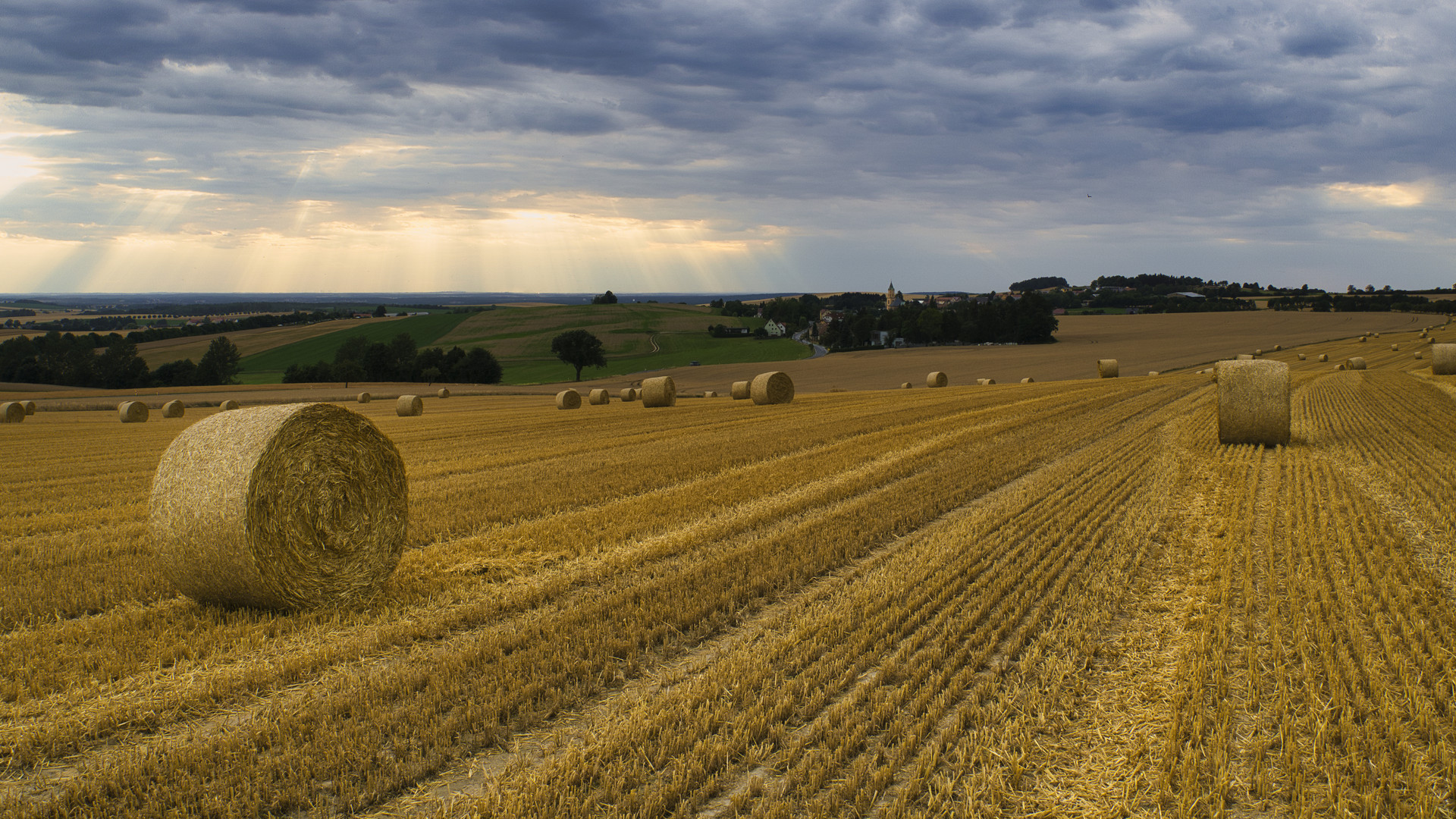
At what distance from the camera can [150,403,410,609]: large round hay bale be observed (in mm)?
6621

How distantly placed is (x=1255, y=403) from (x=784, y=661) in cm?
1285

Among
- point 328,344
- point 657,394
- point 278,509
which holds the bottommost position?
point 657,394

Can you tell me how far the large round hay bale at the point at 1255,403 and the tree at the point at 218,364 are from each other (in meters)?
75.0

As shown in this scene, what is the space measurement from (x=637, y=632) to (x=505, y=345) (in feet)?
290

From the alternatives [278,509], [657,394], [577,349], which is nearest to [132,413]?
[657,394]

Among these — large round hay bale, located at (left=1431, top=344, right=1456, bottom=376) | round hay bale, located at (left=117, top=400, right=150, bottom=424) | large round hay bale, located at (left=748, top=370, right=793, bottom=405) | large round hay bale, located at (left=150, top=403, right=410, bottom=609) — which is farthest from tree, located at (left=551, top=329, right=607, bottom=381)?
large round hay bale, located at (left=150, top=403, right=410, bottom=609)

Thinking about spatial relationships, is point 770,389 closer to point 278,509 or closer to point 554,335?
point 278,509

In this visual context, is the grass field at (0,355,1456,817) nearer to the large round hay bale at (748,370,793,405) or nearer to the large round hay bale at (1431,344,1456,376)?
the large round hay bale at (748,370,793,405)

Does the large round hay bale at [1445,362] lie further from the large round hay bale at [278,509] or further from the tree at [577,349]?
the tree at [577,349]

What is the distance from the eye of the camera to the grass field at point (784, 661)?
4.04m

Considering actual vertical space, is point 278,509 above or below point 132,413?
above

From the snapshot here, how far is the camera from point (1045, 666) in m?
5.35

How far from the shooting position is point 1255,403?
1471 cm

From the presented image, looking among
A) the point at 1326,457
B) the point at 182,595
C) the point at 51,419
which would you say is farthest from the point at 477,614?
the point at 51,419
